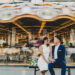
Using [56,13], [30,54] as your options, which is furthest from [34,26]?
[56,13]

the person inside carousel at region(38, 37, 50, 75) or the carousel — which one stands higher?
the carousel

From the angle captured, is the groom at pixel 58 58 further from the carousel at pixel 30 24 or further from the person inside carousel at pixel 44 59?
the carousel at pixel 30 24

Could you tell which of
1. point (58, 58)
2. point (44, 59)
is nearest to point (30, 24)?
point (44, 59)

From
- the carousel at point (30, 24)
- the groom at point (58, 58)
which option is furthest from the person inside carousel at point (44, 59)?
the carousel at point (30, 24)

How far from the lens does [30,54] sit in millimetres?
15523

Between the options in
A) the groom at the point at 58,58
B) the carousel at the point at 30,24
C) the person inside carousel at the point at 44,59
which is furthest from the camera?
the carousel at the point at 30,24

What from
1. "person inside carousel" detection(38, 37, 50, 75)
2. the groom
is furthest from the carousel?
the groom

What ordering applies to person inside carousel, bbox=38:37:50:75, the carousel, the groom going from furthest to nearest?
the carousel
person inside carousel, bbox=38:37:50:75
the groom

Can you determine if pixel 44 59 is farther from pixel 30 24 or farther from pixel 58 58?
pixel 30 24

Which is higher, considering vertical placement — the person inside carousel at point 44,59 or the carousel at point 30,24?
the carousel at point 30,24

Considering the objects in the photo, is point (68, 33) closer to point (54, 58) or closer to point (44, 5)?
point (44, 5)

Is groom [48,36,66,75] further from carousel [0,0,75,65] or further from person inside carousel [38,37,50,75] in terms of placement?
carousel [0,0,75,65]

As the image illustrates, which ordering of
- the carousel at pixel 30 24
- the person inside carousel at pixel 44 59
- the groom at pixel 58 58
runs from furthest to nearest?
1. the carousel at pixel 30 24
2. the person inside carousel at pixel 44 59
3. the groom at pixel 58 58

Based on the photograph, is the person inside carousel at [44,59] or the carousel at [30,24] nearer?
the person inside carousel at [44,59]
